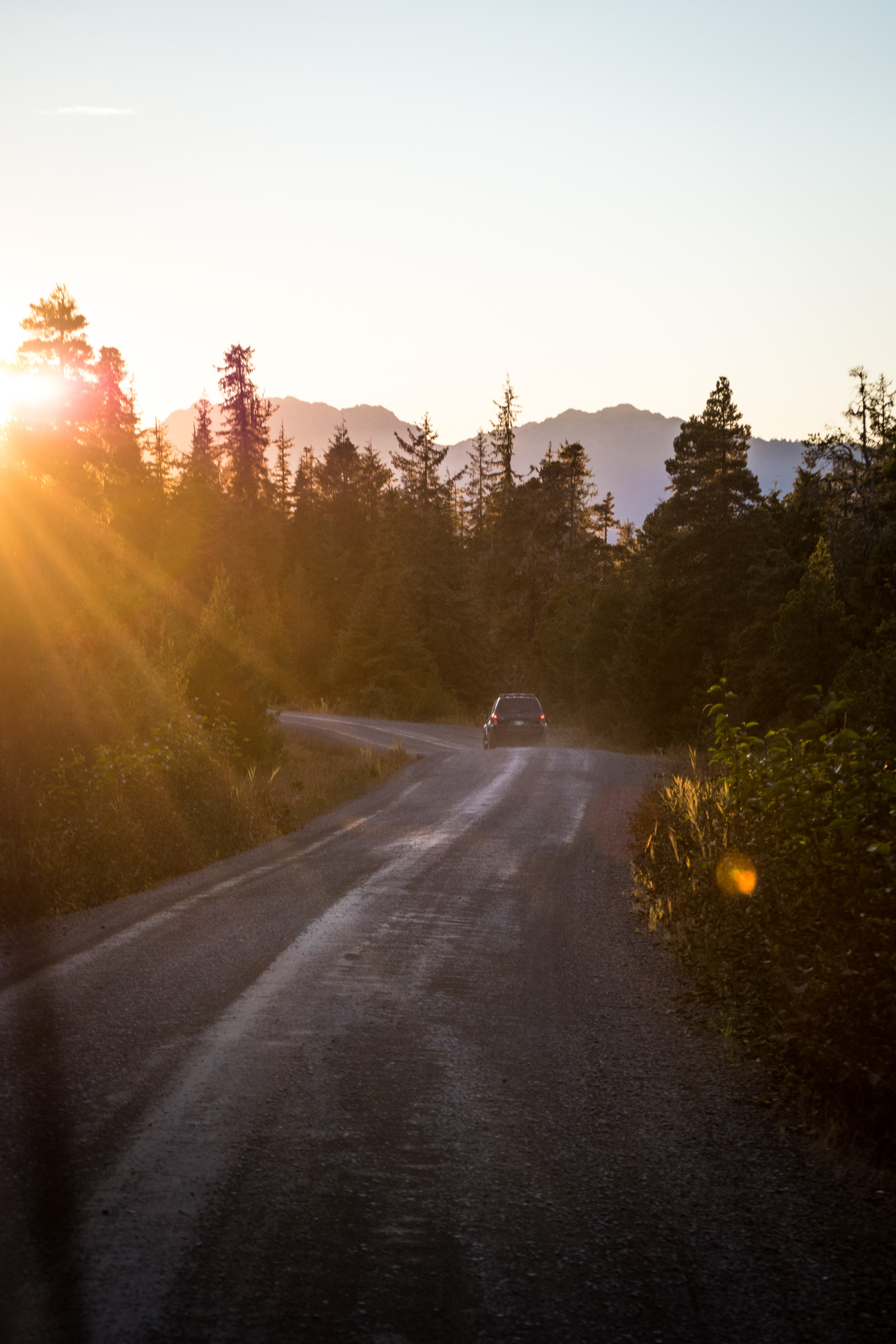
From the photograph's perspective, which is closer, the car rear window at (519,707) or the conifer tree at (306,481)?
the car rear window at (519,707)

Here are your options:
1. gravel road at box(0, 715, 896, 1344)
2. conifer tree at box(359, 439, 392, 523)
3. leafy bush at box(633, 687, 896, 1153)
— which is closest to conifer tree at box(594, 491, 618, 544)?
conifer tree at box(359, 439, 392, 523)

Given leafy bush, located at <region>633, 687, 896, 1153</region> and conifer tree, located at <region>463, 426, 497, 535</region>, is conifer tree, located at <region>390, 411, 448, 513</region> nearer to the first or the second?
conifer tree, located at <region>463, 426, 497, 535</region>

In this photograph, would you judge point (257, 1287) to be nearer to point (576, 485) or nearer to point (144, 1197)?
point (144, 1197)

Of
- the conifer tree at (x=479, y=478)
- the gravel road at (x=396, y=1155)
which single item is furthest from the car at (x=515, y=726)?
the conifer tree at (x=479, y=478)

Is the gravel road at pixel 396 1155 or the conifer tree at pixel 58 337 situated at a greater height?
the conifer tree at pixel 58 337

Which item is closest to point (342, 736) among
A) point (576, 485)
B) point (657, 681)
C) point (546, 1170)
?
point (657, 681)

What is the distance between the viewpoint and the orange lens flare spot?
7180mm

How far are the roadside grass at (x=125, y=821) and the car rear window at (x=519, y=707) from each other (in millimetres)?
15493

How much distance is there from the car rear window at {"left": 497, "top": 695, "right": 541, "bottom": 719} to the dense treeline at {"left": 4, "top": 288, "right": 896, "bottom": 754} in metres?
7.36

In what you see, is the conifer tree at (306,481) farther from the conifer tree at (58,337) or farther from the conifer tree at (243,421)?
the conifer tree at (58,337)

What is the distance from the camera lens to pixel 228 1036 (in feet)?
18.9

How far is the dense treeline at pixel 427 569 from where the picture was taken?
21672 mm

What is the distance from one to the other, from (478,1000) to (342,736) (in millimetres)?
30705

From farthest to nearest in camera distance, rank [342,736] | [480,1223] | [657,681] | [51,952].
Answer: [657,681] → [342,736] → [51,952] → [480,1223]
